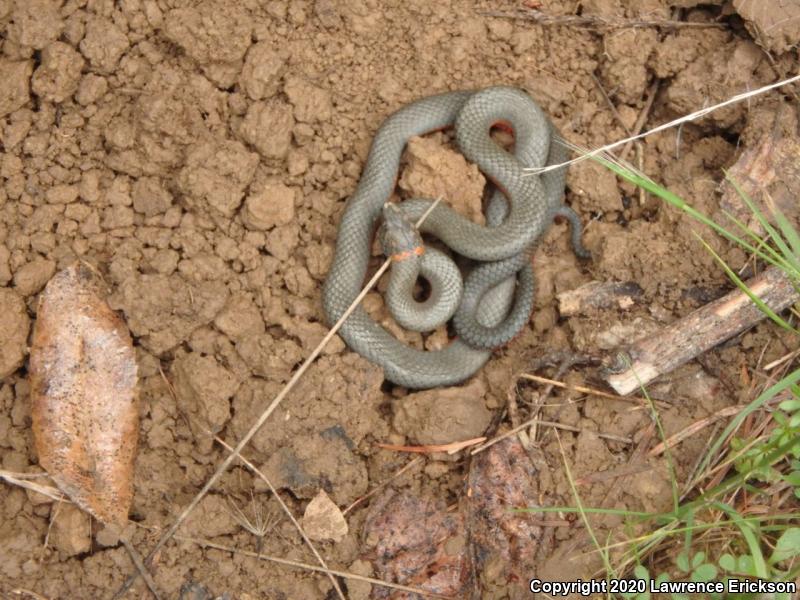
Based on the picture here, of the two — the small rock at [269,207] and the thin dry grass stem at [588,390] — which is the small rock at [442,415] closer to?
the thin dry grass stem at [588,390]

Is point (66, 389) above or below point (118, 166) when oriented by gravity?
below

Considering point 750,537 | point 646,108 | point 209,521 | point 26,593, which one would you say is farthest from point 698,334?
point 26,593

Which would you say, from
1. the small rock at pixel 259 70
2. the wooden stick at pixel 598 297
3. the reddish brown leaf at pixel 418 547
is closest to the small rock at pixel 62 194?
the small rock at pixel 259 70

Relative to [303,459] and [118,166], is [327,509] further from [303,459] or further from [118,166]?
[118,166]

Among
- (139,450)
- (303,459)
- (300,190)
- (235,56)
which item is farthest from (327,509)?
(235,56)

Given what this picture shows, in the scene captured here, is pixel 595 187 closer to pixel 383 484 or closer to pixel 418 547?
pixel 383 484

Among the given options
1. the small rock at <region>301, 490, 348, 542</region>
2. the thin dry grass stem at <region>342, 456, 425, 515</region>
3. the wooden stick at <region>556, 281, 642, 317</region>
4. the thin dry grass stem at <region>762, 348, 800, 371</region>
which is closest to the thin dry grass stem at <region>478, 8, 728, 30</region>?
the wooden stick at <region>556, 281, 642, 317</region>
